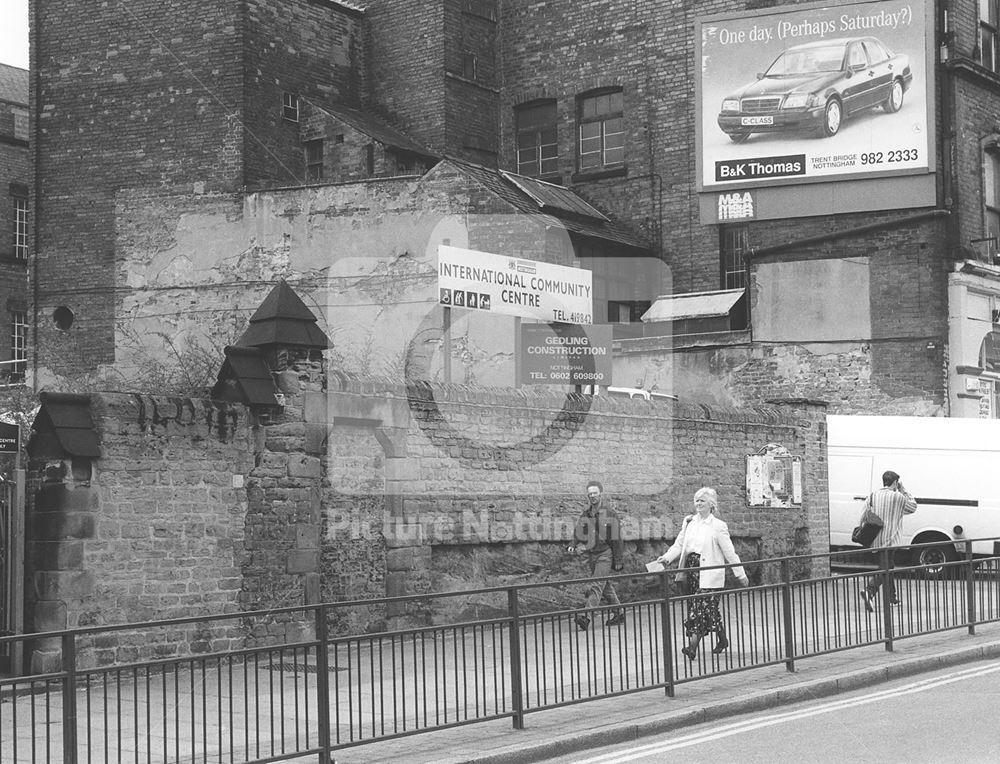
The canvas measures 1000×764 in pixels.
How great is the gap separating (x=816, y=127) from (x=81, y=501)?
2079 centimetres

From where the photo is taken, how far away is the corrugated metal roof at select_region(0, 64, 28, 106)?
153 ft

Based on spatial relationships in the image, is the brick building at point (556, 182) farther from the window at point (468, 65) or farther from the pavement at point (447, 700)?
the pavement at point (447, 700)

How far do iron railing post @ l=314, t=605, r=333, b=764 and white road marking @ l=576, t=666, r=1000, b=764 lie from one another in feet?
5.53

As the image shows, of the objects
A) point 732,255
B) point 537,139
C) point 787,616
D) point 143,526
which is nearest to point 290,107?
point 537,139

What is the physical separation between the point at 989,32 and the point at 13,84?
30.3 metres

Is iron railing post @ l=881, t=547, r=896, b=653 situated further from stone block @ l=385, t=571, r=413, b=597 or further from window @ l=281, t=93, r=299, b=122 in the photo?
window @ l=281, t=93, r=299, b=122

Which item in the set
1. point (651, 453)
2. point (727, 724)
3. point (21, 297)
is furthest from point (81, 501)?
point (21, 297)

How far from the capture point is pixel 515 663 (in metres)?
11.0

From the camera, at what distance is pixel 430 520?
1742 cm

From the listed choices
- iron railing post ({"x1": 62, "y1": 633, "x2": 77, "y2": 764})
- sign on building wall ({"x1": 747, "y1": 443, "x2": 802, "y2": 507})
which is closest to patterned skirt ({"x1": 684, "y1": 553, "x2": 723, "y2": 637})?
iron railing post ({"x1": 62, "y1": 633, "x2": 77, "y2": 764})

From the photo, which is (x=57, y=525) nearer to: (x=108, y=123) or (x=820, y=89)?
(x=108, y=123)

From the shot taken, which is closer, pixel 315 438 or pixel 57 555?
pixel 57 555

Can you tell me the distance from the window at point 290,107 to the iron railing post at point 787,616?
21.8m

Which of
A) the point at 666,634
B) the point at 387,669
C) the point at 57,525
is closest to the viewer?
the point at 387,669
